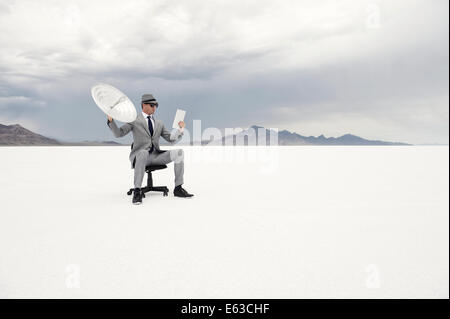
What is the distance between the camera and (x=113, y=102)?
4.51 m

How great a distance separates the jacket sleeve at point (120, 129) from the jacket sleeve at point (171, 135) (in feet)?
1.76

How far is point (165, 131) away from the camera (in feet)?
17.0

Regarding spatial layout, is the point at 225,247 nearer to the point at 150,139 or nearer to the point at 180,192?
the point at 180,192

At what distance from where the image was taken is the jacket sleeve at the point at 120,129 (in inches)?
179

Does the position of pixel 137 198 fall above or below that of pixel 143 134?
below

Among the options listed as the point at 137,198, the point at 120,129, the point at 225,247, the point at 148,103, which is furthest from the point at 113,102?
the point at 225,247

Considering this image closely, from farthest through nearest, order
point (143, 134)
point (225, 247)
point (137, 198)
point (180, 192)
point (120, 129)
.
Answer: point (180, 192), point (143, 134), point (120, 129), point (137, 198), point (225, 247)

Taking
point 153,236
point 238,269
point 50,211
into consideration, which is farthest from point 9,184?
point 238,269

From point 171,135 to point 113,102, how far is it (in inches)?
40.5

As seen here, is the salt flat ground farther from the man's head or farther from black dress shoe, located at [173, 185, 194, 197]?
the man's head

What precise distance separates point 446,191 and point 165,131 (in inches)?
196

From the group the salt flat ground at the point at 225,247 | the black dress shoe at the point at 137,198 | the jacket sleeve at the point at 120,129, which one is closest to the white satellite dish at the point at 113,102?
the jacket sleeve at the point at 120,129

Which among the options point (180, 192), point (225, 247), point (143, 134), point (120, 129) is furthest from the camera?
point (180, 192)

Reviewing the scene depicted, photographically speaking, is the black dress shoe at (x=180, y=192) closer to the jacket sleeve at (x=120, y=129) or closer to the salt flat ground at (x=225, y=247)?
the salt flat ground at (x=225, y=247)
